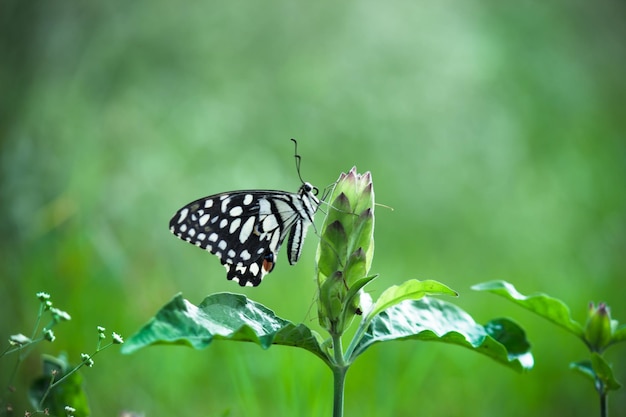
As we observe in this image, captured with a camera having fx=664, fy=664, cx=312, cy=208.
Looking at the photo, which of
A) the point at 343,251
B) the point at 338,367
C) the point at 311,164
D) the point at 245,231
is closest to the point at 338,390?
the point at 338,367

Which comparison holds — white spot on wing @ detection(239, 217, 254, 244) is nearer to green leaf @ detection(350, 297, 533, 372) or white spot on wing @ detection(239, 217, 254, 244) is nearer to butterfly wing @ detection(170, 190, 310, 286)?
butterfly wing @ detection(170, 190, 310, 286)

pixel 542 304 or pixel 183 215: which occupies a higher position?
pixel 183 215

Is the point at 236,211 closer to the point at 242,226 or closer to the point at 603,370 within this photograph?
the point at 242,226

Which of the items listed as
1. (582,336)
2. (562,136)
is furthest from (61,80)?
(562,136)

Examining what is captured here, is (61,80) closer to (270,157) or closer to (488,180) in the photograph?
(270,157)

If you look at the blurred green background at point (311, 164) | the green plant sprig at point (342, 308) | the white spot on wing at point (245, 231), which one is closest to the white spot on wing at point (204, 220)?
the white spot on wing at point (245, 231)

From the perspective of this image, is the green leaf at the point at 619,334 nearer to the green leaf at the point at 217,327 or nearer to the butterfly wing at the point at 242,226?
the green leaf at the point at 217,327
